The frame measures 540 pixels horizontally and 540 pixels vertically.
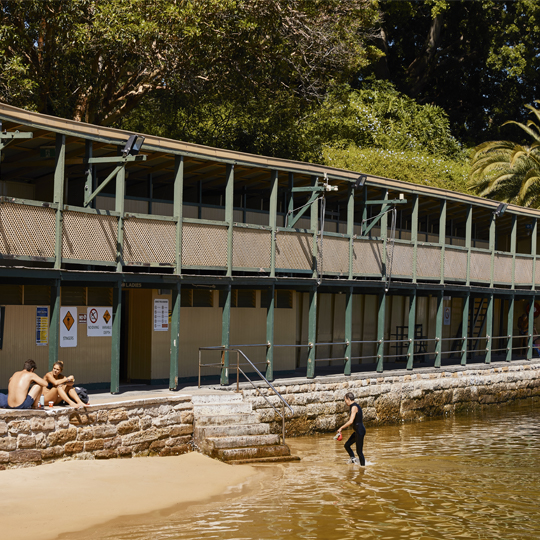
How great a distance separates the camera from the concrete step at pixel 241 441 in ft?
49.9

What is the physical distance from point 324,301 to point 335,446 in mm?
7484

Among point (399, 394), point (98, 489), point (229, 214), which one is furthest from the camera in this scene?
point (399, 394)

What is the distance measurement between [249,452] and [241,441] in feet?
0.96

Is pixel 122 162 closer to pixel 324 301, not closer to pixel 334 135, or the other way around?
pixel 324 301

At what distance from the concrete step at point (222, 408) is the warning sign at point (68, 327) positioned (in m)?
2.99

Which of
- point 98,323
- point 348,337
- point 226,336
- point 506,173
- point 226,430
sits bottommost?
point 226,430

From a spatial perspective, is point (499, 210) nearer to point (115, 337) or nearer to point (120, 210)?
point (120, 210)

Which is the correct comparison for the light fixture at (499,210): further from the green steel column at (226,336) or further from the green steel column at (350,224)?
the green steel column at (226,336)

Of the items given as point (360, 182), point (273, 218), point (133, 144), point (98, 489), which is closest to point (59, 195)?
point (133, 144)

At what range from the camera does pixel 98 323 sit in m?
17.1

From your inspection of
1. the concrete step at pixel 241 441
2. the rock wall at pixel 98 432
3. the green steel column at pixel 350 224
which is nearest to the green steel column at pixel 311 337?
the green steel column at pixel 350 224

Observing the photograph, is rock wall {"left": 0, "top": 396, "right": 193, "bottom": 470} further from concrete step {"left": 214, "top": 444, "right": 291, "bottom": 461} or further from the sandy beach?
concrete step {"left": 214, "top": 444, "right": 291, "bottom": 461}

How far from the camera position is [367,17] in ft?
107

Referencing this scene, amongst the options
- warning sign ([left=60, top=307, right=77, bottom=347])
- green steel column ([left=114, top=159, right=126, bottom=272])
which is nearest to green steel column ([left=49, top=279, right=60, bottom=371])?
green steel column ([left=114, top=159, right=126, bottom=272])
